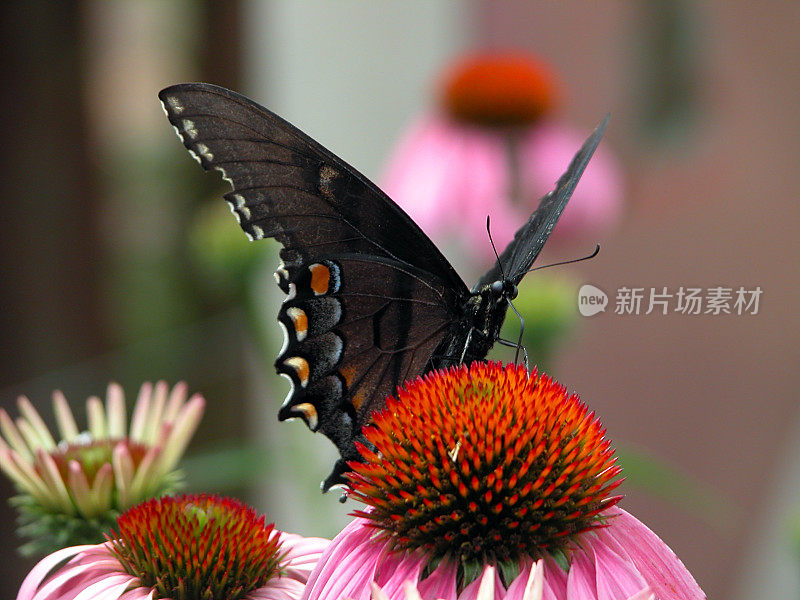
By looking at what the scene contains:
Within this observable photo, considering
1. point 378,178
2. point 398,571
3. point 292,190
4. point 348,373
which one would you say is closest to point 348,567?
point 398,571

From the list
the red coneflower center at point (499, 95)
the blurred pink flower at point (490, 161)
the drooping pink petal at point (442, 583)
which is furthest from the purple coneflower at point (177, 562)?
the red coneflower center at point (499, 95)

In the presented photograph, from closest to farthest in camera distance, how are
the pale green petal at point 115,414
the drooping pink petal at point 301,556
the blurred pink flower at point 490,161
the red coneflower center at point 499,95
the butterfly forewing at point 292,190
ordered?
the drooping pink petal at point 301,556
the butterfly forewing at point 292,190
the pale green petal at point 115,414
the blurred pink flower at point 490,161
the red coneflower center at point 499,95

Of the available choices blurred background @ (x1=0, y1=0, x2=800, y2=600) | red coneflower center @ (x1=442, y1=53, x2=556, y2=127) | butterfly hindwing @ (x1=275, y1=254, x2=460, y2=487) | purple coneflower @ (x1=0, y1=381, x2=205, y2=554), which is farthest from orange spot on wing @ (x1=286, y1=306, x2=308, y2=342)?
blurred background @ (x1=0, y1=0, x2=800, y2=600)

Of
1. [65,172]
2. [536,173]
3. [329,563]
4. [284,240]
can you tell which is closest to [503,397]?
[329,563]

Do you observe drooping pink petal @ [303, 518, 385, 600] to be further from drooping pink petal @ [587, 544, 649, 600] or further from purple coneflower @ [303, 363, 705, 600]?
drooping pink petal @ [587, 544, 649, 600]

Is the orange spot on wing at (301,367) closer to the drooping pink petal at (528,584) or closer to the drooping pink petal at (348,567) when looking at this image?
the drooping pink petal at (348,567)

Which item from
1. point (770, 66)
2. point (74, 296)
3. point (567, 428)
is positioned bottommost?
point (74, 296)

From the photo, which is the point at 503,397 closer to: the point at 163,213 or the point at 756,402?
the point at 163,213
